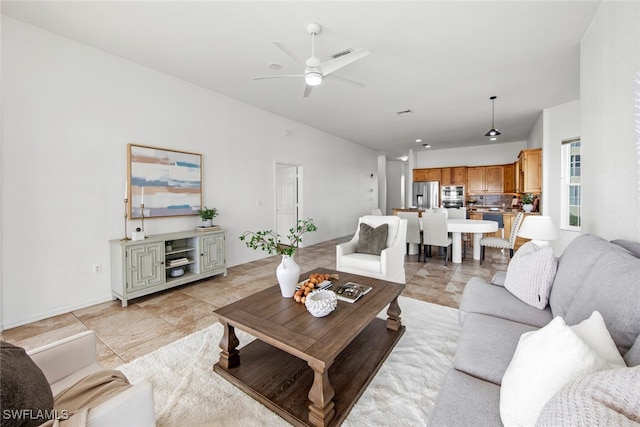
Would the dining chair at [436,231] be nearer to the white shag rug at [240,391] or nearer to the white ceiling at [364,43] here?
the white ceiling at [364,43]

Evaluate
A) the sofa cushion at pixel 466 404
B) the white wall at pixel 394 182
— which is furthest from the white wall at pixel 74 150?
the white wall at pixel 394 182

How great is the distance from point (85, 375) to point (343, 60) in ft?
9.40

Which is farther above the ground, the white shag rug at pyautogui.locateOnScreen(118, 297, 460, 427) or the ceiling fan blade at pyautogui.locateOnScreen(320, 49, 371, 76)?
the ceiling fan blade at pyautogui.locateOnScreen(320, 49, 371, 76)

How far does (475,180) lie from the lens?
26.9 feet

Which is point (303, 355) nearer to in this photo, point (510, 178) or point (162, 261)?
point (162, 261)

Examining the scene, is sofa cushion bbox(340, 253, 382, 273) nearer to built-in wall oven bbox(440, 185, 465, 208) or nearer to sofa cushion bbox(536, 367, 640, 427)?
sofa cushion bbox(536, 367, 640, 427)

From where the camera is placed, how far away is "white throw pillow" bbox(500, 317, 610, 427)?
0.77 meters

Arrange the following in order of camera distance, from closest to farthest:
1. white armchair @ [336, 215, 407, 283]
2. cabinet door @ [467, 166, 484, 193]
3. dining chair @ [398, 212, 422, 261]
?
white armchair @ [336, 215, 407, 283]
dining chair @ [398, 212, 422, 261]
cabinet door @ [467, 166, 484, 193]

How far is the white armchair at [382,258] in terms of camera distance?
3.18 meters

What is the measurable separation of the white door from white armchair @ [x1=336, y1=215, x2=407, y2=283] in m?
2.70

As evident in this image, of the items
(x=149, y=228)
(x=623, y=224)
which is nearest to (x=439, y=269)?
(x=623, y=224)

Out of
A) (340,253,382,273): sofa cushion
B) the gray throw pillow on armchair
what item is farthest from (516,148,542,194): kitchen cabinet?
(340,253,382,273): sofa cushion

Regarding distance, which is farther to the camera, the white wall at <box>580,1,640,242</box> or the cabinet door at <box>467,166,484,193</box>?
the cabinet door at <box>467,166,484,193</box>

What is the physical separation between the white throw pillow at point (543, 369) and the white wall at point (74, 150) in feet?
12.7
